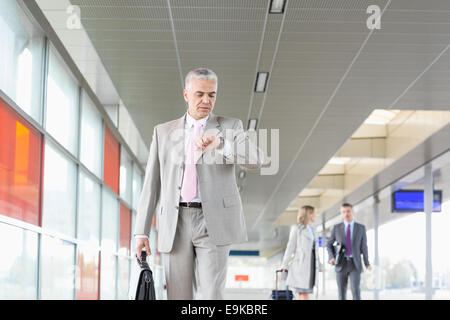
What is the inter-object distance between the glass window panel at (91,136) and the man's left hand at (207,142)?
25.7 feet

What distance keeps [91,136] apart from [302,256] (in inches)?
155

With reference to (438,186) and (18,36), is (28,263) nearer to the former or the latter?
(18,36)

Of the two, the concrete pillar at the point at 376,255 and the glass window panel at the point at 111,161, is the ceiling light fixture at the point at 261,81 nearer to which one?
the glass window panel at the point at 111,161

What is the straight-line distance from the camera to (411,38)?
8062 mm

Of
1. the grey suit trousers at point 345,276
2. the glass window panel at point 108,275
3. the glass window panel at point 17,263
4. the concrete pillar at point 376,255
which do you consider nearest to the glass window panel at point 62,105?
the glass window panel at point 17,263

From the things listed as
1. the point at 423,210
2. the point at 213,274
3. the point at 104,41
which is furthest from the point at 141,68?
the point at 423,210

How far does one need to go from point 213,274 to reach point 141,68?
21.6ft

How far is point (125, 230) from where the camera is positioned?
15.7 meters

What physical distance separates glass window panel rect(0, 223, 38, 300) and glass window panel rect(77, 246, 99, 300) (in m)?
2.74

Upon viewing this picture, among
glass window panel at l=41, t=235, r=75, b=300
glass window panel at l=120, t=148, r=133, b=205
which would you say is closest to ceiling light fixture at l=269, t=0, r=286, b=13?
glass window panel at l=41, t=235, r=75, b=300

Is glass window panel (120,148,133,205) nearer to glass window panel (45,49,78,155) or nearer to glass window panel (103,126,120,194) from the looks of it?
glass window panel (103,126,120,194)

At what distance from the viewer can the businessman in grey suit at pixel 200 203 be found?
10.2ft

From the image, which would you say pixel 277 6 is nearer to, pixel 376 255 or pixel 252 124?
pixel 252 124

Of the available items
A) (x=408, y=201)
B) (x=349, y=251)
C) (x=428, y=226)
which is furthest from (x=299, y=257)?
(x=408, y=201)
